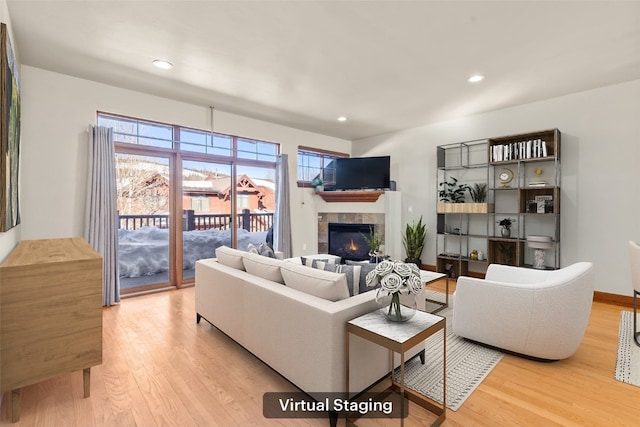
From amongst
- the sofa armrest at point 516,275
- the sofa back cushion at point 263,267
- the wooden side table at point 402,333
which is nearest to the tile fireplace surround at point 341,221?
the sofa armrest at point 516,275

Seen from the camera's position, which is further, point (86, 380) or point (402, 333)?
point (86, 380)

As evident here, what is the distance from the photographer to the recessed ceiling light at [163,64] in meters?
3.12

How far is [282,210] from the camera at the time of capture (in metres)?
5.45

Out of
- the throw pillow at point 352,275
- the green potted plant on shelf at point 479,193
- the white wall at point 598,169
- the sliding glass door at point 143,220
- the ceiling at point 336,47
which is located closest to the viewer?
the throw pillow at point 352,275

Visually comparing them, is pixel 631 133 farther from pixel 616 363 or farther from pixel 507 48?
pixel 616 363

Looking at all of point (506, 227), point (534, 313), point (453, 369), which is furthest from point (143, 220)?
point (506, 227)

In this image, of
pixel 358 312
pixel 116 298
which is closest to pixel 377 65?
pixel 358 312

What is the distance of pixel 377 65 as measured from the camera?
3.22m

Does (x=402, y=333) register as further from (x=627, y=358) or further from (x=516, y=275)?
(x=627, y=358)

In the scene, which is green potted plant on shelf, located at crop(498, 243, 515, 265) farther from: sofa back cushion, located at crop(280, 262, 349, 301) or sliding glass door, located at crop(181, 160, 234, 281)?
sliding glass door, located at crop(181, 160, 234, 281)

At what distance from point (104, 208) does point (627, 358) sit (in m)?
5.34

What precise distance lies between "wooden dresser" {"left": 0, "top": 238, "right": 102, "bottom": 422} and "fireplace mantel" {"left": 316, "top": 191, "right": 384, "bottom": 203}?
429 centimetres

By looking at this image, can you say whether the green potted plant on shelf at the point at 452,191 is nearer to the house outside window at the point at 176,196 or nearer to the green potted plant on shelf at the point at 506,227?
the green potted plant on shelf at the point at 506,227

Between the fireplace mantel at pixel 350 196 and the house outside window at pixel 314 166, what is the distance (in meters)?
0.29
